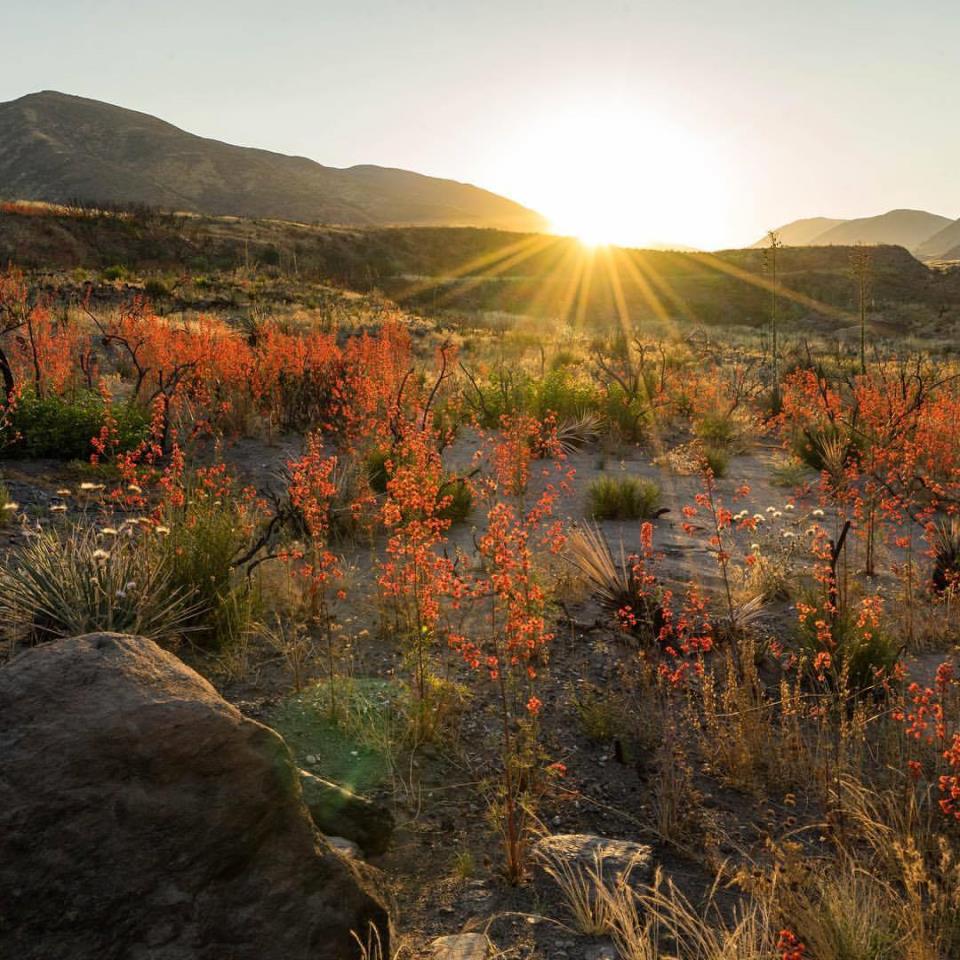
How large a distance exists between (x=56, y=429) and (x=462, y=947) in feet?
22.0

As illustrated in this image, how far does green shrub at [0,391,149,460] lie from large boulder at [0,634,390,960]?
18.7 feet

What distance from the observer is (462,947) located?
2402 mm

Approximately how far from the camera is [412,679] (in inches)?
156

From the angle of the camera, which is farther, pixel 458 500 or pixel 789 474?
pixel 789 474

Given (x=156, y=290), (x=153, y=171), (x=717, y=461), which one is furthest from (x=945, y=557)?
(x=153, y=171)

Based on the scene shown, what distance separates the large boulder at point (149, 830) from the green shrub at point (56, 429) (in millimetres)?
5689

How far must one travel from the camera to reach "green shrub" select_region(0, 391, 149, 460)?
24.2 ft

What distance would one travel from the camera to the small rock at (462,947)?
2365 mm

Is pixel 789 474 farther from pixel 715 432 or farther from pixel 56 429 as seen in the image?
Answer: pixel 56 429

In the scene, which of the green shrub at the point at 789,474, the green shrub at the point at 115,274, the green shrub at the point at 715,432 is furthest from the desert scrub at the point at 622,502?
the green shrub at the point at 115,274

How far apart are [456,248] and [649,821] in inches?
2233

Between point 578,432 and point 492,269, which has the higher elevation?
point 492,269

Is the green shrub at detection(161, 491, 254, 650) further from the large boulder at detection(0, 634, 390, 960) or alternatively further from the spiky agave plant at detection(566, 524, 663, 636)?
the spiky agave plant at detection(566, 524, 663, 636)

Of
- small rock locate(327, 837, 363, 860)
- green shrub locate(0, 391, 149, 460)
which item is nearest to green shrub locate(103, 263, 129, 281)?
green shrub locate(0, 391, 149, 460)
